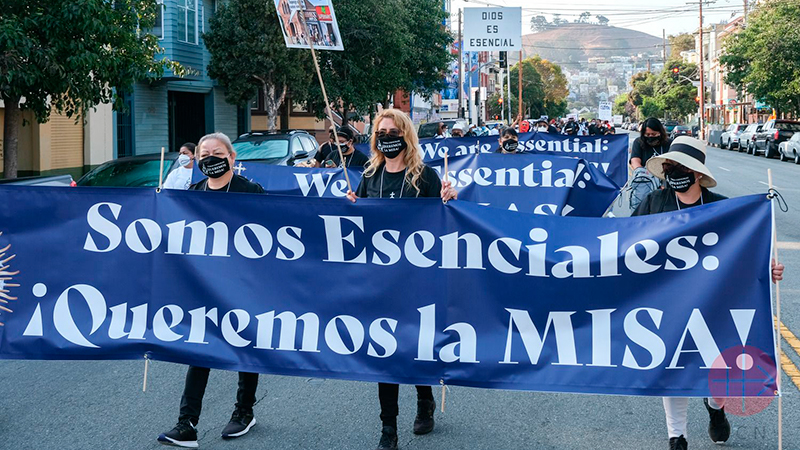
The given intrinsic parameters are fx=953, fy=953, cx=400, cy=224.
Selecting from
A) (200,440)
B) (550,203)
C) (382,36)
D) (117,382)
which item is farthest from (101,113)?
(200,440)

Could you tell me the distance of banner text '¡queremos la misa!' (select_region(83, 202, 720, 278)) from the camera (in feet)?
15.5

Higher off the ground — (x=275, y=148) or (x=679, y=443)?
(x=275, y=148)

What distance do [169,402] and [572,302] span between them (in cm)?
291

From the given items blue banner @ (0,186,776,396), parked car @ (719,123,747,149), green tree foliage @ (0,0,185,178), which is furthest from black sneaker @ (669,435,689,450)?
parked car @ (719,123,747,149)

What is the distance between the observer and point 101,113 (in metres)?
25.4

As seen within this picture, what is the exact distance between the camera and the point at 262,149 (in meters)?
17.1

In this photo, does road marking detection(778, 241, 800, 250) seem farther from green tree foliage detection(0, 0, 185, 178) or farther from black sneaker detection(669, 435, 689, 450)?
green tree foliage detection(0, 0, 185, 178)

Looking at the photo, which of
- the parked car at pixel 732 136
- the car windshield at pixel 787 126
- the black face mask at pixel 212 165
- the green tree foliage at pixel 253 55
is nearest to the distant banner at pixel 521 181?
the black face mask at pixel 212 165

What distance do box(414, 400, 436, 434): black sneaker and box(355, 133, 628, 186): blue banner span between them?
32.3 feet

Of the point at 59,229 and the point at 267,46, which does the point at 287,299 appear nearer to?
the point at 59,229

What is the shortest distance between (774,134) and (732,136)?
1138 cm

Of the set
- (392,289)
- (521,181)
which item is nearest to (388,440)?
(392,289)

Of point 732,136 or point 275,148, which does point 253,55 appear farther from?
point 732,136

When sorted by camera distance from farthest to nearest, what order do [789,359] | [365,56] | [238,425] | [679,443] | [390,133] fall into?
[365,56] → [789,359] → [390,133] → [238,425] → [679,443]
